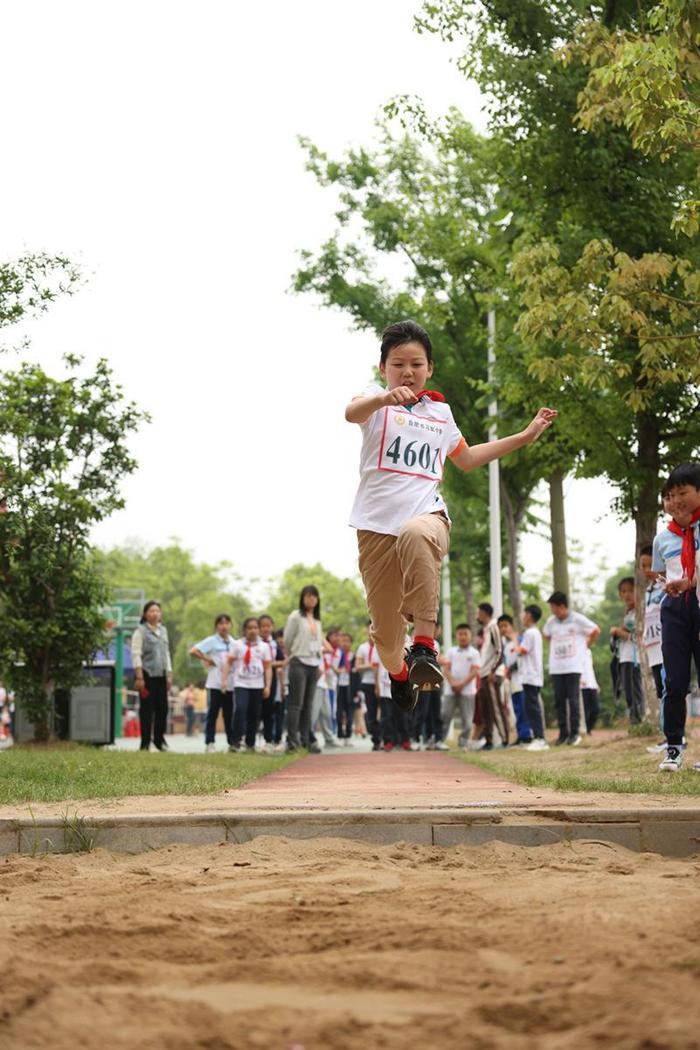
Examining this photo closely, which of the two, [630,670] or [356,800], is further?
[630,670]

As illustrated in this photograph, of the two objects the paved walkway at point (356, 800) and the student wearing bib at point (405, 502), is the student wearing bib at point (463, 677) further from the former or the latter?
the student wearing bib at point (405, 502)

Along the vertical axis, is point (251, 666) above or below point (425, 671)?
above

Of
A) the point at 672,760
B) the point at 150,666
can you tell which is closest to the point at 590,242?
the point at 672,760

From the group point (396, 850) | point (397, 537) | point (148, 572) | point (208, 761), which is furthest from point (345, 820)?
point (148, 572)

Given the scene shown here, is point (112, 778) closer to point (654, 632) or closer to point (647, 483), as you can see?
point (654, 632)

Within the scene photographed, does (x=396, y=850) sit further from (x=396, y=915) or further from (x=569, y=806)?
(x=396, y=915)

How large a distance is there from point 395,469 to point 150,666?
426 inches

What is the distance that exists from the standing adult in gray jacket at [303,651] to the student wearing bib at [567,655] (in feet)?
10.7

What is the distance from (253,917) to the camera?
3.96 meters

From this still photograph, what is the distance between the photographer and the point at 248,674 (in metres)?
17.8

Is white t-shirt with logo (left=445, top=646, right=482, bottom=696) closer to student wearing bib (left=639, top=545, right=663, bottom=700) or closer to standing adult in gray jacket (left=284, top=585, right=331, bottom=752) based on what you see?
standing adult in gray jacket (left=284, top=585, right=331, bottom=752)

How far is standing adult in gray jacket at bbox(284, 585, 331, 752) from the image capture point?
628 inches

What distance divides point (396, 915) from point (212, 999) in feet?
3.47

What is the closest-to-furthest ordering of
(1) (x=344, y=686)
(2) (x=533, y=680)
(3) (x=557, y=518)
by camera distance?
(2) (x=533, y=680), (1) (x=344, y=686), (3) (x=557, y=518)
